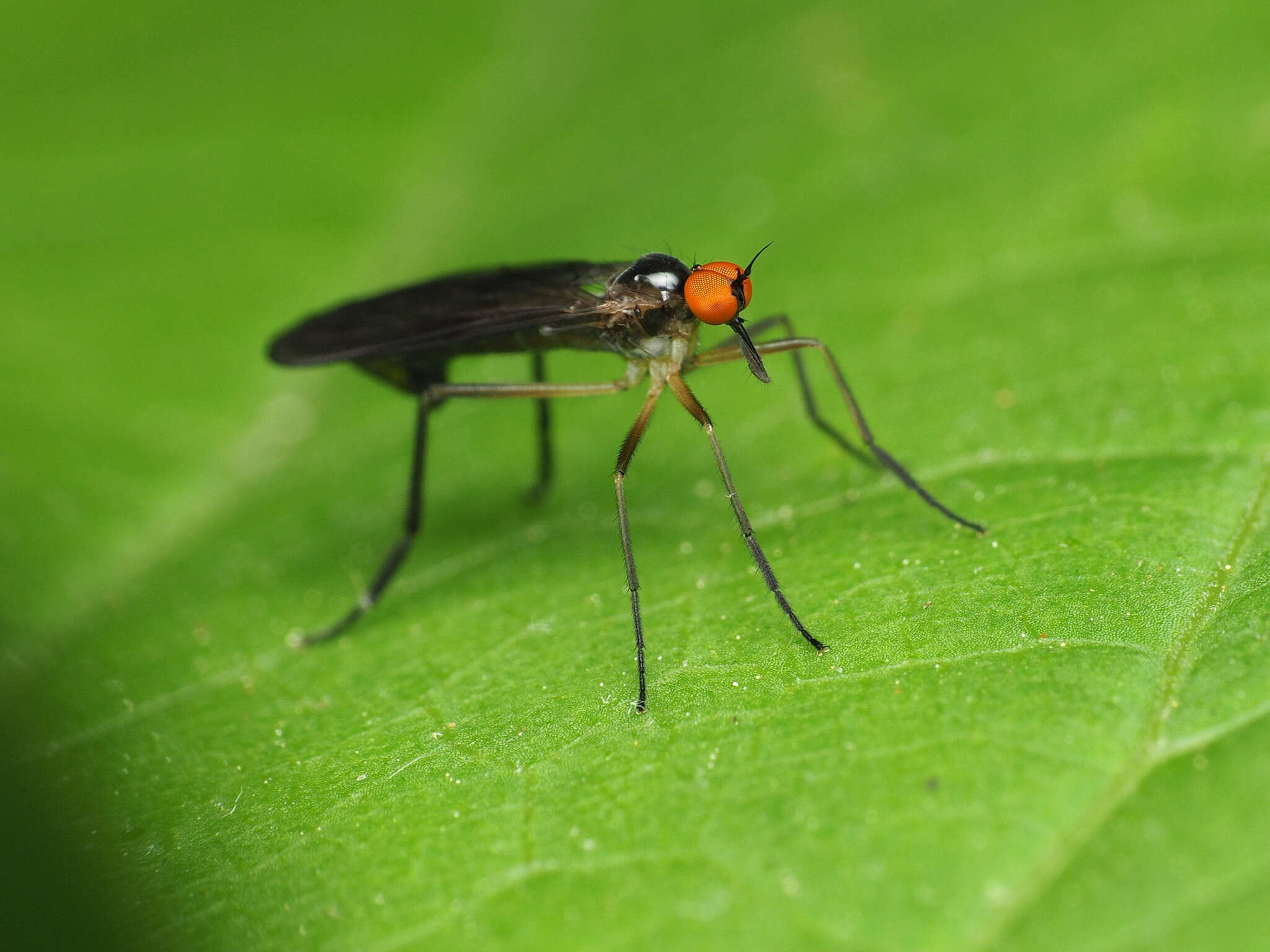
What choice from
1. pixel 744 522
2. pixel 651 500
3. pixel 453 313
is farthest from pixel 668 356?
pixel 744 522

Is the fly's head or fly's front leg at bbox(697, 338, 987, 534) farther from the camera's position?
the fly's head

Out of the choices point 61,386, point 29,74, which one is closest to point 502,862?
point 61,386

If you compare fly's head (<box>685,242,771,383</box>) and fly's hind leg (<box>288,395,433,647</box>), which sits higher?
fly's head (<box>685,242,771,383</box>)

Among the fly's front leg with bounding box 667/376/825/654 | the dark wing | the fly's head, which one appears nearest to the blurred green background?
the fly's front leg with bounding box 667/376/825/654

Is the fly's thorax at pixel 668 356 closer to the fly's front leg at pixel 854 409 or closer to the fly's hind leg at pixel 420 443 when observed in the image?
the fly's front leg at pixel 854 409

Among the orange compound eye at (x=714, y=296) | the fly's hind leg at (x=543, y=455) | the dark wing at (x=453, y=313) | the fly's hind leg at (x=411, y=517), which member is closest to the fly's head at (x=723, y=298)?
the orange compound eye at (x=714, y=296)

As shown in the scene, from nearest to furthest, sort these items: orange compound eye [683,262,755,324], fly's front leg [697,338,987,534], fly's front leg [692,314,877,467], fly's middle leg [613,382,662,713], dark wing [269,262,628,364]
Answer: fly's middle leg [613,382,662,713], fly's front leg [697,338,987,534], orange compound eye [683,262,755,324], dark wing [269,262,628,364], fly's front leg [692,314,877,467]

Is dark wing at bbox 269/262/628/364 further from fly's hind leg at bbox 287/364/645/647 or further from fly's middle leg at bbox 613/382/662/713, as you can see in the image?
fly's middle leg at bbox 613/382/662/713
